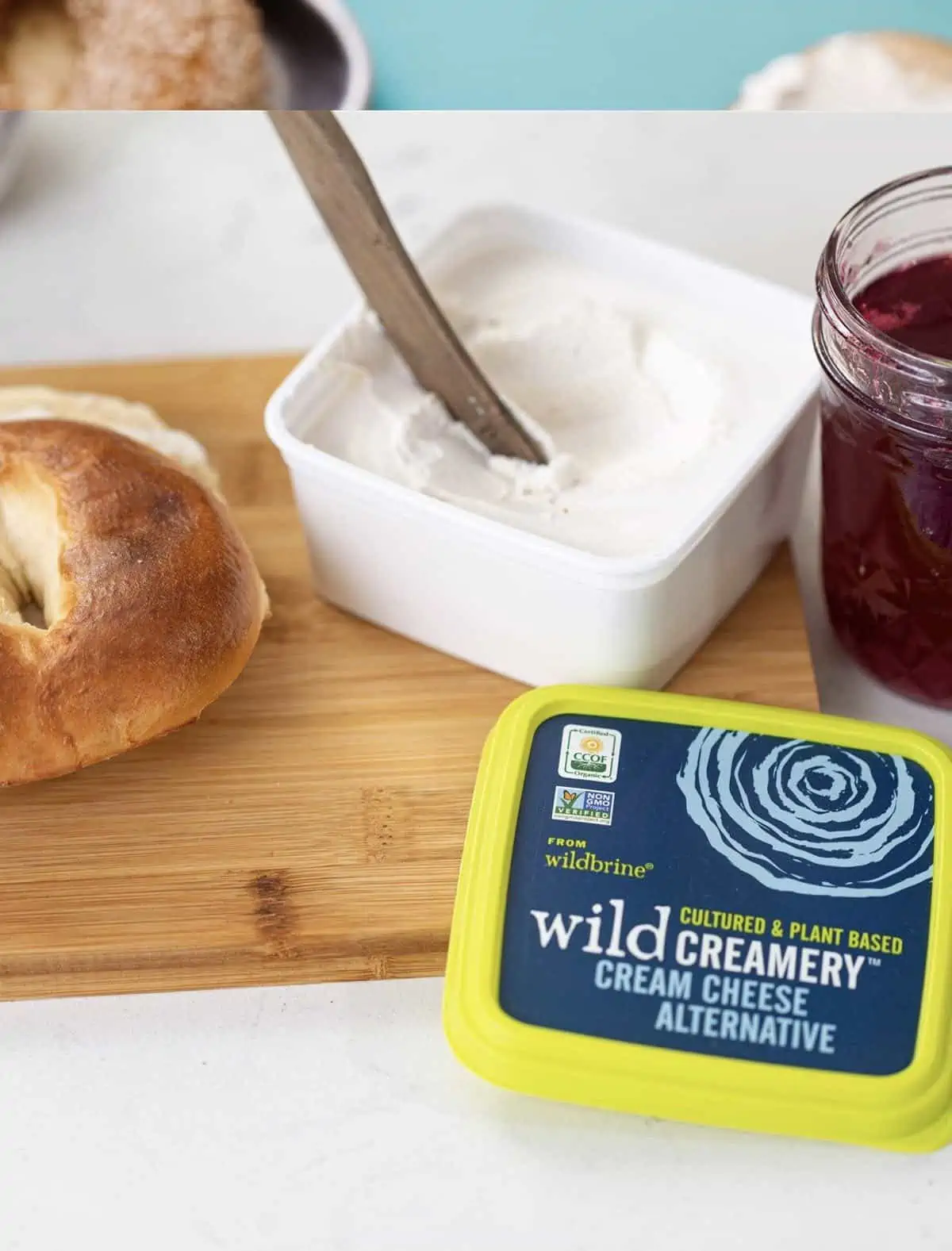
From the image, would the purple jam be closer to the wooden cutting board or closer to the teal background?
the wooden cutting board

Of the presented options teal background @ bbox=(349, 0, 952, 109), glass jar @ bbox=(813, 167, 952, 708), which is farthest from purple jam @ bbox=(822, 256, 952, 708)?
teal background @ bbox=(349, 0, 952, 109)

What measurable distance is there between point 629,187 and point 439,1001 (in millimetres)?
704

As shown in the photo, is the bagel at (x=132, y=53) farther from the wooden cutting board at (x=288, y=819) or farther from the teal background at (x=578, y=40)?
the wooden cutting board at (x=288, y=819)

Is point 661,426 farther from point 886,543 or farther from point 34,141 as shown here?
point 34,141

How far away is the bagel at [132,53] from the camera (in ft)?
2.37

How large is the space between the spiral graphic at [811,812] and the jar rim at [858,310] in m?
0.22

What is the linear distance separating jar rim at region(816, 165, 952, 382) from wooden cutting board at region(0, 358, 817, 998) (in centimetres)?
23

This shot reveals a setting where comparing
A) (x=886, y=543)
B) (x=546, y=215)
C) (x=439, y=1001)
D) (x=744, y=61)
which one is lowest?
(x=439, y=1001)

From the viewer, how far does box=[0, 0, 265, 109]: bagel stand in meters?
0.72

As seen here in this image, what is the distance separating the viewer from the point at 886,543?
2.87 ft

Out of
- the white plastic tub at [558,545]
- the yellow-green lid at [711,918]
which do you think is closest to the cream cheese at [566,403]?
the white plastic tub at [558,545]

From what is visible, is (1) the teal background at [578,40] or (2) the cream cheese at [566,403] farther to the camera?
(2) the cream cheese at [566,403]

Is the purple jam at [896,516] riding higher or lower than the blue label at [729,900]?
higher

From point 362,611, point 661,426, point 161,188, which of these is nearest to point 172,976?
point 362,611
